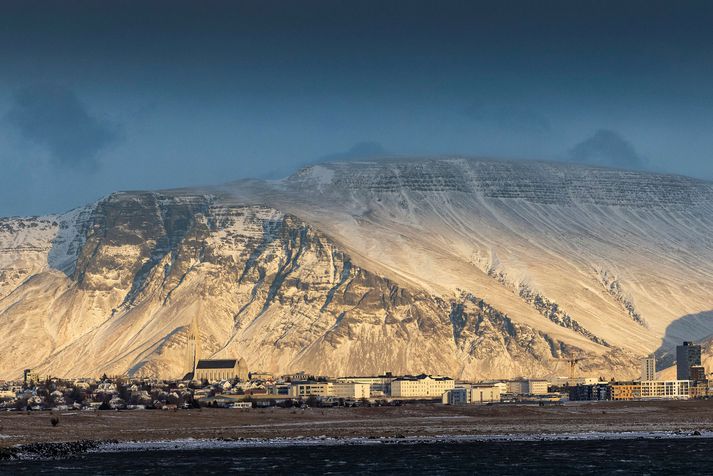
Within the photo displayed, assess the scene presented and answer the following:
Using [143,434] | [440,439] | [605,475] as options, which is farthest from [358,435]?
[605,475]

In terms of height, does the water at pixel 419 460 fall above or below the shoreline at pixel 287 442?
below

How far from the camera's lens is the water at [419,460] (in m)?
137

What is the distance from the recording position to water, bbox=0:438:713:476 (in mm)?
136625

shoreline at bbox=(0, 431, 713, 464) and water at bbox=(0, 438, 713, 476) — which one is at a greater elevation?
shoreline at bbox=(0, 431, 713, 464)

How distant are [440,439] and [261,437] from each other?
1847cm

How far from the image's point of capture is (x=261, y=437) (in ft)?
586

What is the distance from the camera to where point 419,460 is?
14575 cm

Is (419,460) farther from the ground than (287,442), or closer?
closer

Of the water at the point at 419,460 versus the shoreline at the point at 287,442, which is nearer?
the water at the point at 419,460

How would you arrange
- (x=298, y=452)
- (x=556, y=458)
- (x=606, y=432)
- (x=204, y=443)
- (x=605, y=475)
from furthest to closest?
(x=606, y=432), (x=204, y=443), (x=298, y=452), (x=556, y=458), (x=605, y=475)

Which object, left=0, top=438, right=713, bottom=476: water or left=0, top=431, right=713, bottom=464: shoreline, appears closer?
left=0, top=438, right=713, bottom=476: water

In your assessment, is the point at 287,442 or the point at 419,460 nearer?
→ the point at 419,460

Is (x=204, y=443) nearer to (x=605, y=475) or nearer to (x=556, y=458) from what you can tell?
(x=556, y=458)

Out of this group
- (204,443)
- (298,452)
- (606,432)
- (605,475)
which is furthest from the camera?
(606,432)
